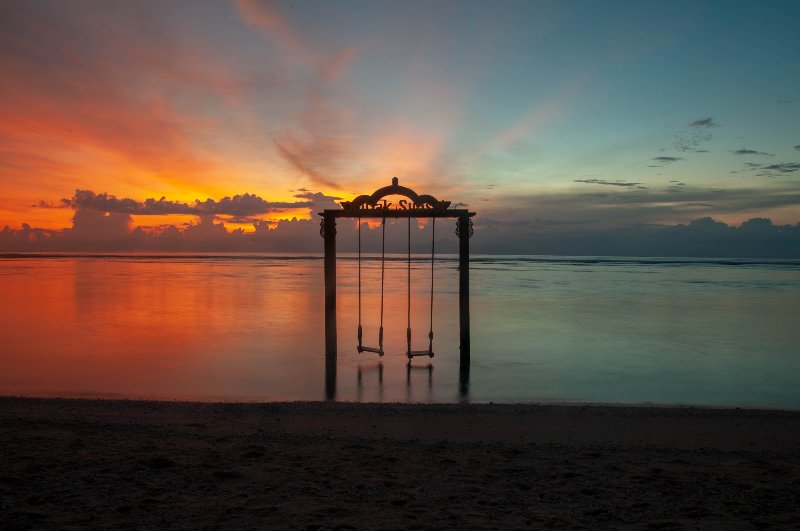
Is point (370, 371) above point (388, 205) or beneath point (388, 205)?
beneath

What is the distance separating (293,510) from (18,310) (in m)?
26.7

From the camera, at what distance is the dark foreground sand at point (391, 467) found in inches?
A: 205

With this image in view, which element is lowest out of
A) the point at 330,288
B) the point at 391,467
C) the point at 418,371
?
the point at 418,371

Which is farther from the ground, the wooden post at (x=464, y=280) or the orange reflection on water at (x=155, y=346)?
the wooden post at (x=464, y=280)

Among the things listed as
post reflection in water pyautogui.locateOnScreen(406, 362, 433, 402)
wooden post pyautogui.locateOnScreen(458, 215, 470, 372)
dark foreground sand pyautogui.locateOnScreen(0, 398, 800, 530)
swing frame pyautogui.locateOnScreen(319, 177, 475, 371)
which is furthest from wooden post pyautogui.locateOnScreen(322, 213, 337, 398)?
dark foreground sand pyautogui.locateOnScreen(0, 398, 800, 530)

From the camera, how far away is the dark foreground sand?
5.20 m

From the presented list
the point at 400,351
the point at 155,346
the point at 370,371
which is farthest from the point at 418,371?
the point at 155,346

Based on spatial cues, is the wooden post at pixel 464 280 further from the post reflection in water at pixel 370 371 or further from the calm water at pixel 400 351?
the post reflection in water at pixel 370 371

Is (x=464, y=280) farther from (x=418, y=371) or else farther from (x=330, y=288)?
(x=330, y=288)

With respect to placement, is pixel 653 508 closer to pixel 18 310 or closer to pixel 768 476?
pixel 768 476

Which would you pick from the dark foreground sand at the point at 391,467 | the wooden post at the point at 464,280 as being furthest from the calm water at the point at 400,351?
the dark foreground sand at the point at 391,467

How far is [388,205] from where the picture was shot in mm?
13695

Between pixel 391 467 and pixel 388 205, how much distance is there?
8.08 metres

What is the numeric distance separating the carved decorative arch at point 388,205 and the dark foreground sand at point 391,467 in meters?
5.59
